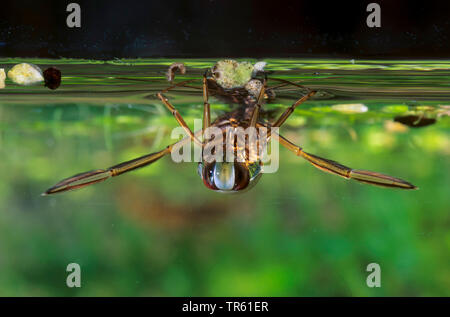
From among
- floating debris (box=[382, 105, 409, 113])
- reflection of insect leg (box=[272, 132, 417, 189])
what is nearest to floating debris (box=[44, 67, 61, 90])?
reflection of insect leg (box=[272, 132, 417, 189])

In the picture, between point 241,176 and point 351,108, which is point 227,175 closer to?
point 241,176

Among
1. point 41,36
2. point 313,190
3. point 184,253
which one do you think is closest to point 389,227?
point 313,190

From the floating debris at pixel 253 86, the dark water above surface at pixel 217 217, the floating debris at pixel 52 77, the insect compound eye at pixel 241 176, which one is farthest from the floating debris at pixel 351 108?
the floating debris at pixel 52 77

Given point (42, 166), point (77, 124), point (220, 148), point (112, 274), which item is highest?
point (77, 124)

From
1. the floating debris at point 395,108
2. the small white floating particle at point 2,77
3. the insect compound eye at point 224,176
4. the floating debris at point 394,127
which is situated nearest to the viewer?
the insect compound eye at point 224,176

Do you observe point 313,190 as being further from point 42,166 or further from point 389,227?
point 42,166

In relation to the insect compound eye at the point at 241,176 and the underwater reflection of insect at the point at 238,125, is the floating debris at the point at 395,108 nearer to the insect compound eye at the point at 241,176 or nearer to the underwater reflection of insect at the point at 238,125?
the underwater reflection of insect at the point at 238,125
